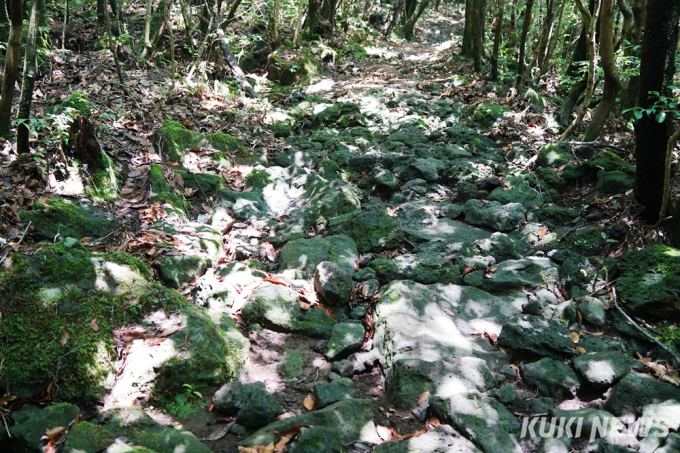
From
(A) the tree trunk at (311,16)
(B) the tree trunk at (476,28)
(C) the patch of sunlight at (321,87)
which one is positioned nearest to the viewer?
(C) the patch of sunlight at (321,87)

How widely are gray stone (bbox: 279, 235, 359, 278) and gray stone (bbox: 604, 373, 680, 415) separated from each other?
8.37 ft

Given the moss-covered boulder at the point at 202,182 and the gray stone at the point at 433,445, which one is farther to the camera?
the moss-covered boulder at the point at 202,182

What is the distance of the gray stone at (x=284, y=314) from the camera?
3975 millimetres

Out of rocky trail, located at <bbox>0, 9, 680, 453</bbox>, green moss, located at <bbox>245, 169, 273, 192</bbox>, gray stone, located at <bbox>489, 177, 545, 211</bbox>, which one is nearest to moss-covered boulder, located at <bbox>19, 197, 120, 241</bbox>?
rocky trail, located at <bbox>0, 9, 680, 453</bbox>

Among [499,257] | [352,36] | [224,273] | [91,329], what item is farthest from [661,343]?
[352,36]

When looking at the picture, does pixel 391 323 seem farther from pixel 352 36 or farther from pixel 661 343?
pixel 352 36

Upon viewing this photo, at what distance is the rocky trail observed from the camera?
2838mm

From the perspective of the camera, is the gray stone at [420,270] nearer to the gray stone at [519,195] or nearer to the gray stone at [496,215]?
the gray stone at [496,215]

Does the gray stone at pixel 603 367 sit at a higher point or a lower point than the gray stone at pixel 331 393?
higher

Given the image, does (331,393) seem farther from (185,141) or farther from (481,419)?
(185,141)

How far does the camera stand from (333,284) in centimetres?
427

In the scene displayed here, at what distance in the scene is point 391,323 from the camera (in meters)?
3.90

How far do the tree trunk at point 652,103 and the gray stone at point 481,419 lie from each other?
3.07 m

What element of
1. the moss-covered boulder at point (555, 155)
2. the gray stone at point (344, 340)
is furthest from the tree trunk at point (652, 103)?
the gray stone at point (344, 340)
